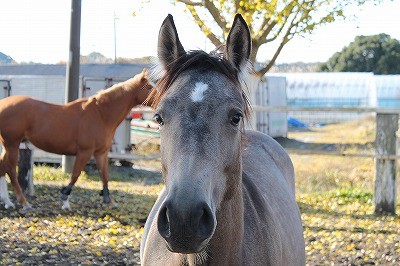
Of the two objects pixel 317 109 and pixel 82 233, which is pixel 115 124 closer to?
pixel 82 233

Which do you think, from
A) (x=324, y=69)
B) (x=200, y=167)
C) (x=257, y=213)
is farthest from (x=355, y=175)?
(x=324, y=69)

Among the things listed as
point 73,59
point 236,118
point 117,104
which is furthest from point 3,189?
point 236,118

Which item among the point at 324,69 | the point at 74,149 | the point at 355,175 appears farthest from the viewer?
the point at 324,69

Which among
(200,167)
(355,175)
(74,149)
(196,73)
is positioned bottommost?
(355,175)

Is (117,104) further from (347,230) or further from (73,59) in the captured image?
(347,230)

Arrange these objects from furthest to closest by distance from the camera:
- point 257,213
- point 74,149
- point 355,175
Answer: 1. point 355,175
2. point 74,149
3. point 257,213

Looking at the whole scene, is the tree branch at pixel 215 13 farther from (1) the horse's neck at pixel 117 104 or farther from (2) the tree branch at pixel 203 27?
(1) the horse's neck at pixel 117 104

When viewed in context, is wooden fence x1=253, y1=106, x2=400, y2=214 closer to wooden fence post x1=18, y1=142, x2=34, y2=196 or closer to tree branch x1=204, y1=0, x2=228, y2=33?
tree branch x1=204, y1=0, x2=228, y2=33

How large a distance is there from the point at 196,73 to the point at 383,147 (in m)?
6.52

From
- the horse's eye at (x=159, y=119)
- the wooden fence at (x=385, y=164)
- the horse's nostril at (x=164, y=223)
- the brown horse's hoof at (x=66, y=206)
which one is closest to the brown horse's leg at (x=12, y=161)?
the brown horse's hoof at (x=66, y=206)

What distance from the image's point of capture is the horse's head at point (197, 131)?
2.12m

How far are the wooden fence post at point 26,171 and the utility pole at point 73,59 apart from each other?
8.80ft

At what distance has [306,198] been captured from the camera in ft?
32.0

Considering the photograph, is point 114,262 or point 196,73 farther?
point 114,262
